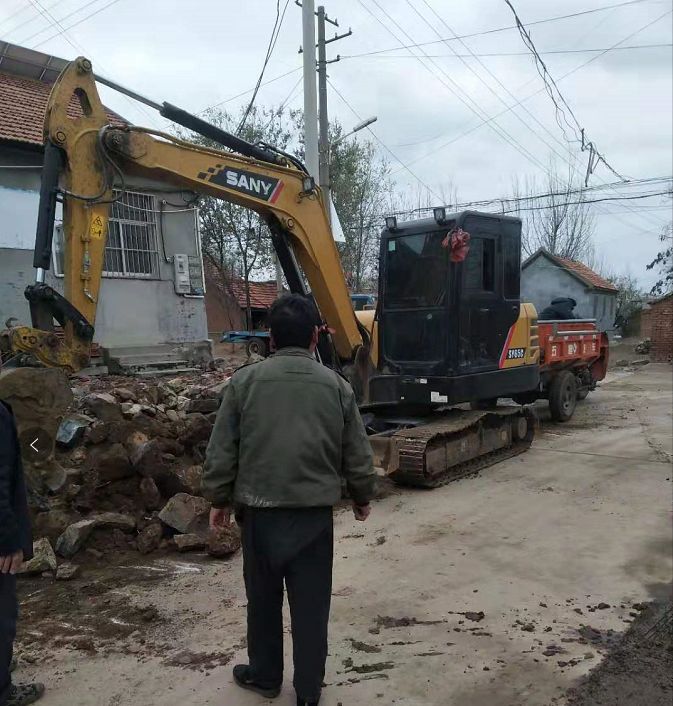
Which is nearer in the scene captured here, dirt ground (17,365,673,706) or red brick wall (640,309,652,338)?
dirt ground (17,365,673,706)

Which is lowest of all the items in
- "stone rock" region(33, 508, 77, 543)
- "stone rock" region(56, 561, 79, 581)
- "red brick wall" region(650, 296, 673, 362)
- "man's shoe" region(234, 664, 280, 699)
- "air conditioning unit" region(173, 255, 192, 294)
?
"man's shoe" region(234, 664, 280, 699)

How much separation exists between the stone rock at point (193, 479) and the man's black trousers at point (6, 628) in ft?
9.17

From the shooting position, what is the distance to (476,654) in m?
3.50

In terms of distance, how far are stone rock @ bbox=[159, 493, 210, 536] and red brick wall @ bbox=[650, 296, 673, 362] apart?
22101 mm

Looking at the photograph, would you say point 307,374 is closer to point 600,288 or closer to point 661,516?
point 661,516

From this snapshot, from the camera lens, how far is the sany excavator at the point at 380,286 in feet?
16.2

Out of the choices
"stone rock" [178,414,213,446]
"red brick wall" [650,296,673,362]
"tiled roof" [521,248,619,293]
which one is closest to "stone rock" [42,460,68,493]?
"stone rock" [178,414,213,446]

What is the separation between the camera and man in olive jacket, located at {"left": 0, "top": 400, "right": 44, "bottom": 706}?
2.83m

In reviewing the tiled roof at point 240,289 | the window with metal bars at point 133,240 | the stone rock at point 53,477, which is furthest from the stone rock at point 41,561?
the tiled roof at point 240,289

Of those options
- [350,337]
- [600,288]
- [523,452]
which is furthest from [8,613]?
[600,288]

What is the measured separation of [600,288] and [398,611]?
87.8 ft

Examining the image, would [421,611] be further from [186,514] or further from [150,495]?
[150,495]

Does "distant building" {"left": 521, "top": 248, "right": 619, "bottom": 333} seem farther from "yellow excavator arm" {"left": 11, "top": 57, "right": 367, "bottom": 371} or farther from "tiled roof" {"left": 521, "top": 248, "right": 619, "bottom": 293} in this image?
"yellow excavator arm" {"left": 11, "top": 57, "right": 367, "bottom": 371}

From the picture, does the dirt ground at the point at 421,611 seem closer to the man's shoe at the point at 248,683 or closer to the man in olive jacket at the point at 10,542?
the man's shoe at the point at 248,683
